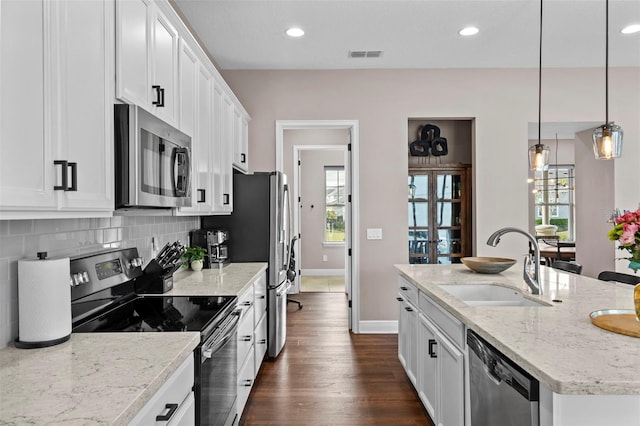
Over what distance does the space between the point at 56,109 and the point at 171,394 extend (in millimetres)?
937

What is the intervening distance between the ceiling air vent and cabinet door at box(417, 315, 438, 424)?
8.92 ft

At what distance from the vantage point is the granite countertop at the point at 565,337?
1.11 meters

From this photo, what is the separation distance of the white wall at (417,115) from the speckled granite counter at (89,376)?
3276mm

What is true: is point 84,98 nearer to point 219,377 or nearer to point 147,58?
point 147,58

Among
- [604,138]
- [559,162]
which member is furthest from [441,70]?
[559,162]

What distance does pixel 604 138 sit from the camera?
232 cm

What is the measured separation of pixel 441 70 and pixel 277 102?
1.89 meters

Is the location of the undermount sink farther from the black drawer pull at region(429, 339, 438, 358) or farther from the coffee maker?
the coffee maker

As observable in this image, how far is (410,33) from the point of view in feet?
11.9

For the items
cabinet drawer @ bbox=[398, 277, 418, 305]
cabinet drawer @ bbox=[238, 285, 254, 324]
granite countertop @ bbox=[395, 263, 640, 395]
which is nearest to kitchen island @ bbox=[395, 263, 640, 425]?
granite countertop @ bbox=[395, 263, 640, 395]

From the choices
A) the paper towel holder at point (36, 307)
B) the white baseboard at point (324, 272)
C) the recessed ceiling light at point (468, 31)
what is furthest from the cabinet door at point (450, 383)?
the white baseboard at point (324, 272)

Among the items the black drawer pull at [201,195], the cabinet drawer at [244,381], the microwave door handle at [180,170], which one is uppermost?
the microwave door handle at [180,170]

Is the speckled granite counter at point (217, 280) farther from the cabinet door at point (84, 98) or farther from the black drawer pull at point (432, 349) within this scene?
the black drawer pull at point (432, 349)

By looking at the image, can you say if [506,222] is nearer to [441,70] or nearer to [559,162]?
[441,70]
